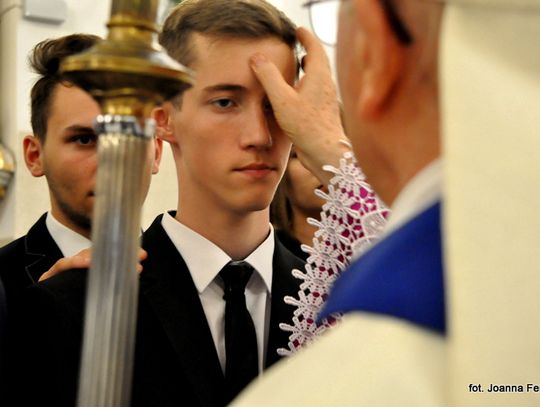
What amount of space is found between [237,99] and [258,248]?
0.34 meters

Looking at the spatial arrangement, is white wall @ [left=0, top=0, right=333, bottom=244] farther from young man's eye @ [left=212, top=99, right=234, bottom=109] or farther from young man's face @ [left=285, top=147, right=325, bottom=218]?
young man's eye @ [left=212, top=99, right=234, bottom=109]

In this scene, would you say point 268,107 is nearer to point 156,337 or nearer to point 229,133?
point 229,133

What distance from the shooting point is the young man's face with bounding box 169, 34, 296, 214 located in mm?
2098

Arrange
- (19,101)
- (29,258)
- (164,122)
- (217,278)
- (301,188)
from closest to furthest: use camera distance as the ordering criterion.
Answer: (217,278)
(164,122)
(29,258)
(301,188)
(19,101)

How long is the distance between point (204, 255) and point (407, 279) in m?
1.21

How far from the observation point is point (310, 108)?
6.95 ft

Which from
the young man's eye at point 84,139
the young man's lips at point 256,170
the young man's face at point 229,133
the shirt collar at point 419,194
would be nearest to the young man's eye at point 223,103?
the young man's face at point 229,133

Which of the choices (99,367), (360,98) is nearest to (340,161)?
(360,98)

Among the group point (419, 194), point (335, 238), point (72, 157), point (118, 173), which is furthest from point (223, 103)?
point (419, 194)

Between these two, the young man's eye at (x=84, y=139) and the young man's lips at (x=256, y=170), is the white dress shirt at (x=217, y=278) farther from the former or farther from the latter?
the young man's eye at (x=84, y=139)

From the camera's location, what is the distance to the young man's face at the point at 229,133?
210 centimetres

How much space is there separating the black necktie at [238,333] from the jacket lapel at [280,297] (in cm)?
7

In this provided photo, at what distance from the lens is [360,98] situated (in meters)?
1.04

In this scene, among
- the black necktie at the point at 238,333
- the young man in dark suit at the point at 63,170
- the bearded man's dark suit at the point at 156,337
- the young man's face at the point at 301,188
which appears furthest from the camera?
the young man's face at the point at 301,188
